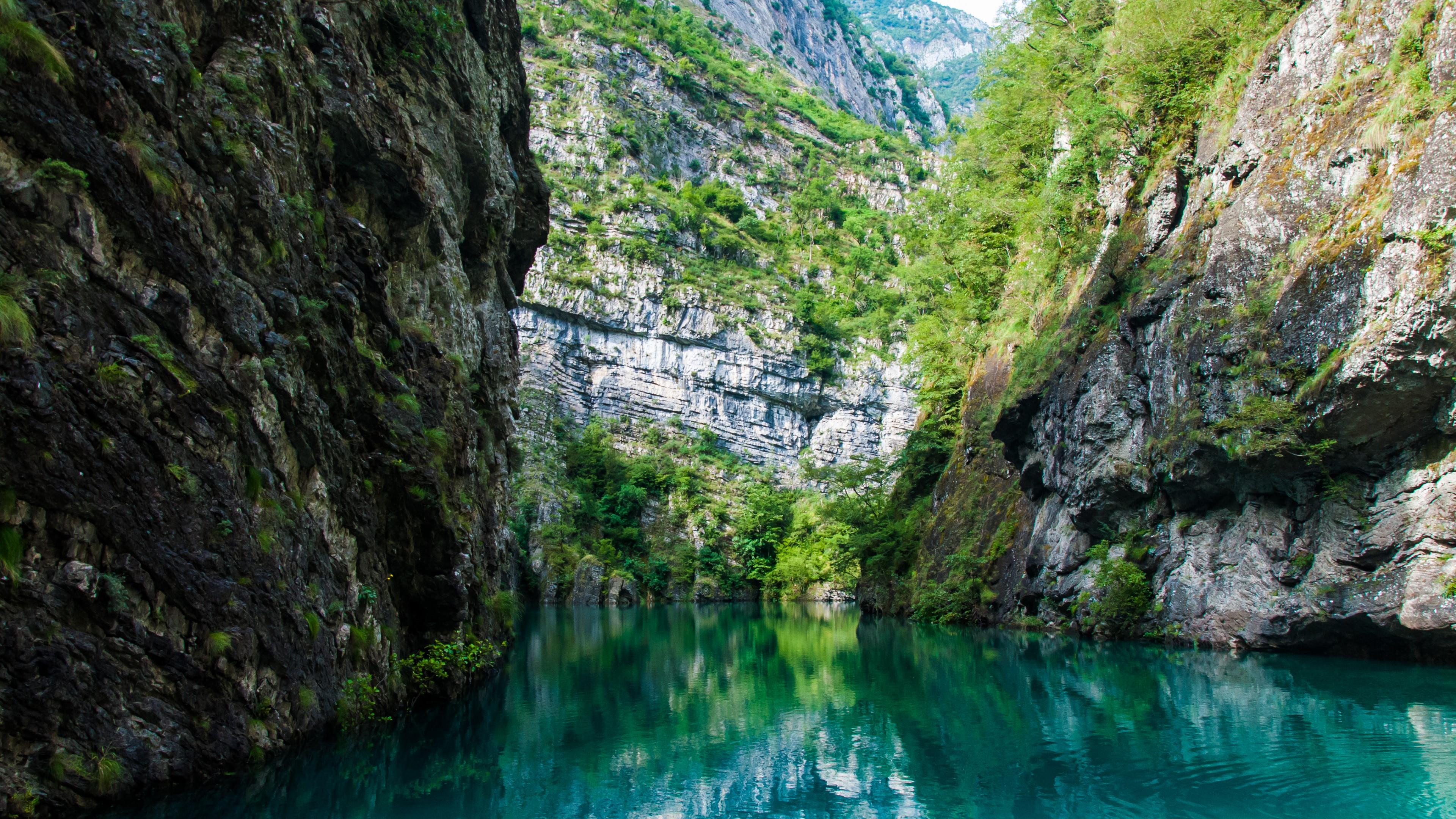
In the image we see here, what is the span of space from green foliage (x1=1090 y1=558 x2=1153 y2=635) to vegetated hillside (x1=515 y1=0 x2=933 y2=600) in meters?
31.6

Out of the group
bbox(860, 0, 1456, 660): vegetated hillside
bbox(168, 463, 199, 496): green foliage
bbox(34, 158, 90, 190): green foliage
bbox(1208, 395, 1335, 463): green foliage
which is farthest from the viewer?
bbox(1208, 395, 1335, 463): green foliage

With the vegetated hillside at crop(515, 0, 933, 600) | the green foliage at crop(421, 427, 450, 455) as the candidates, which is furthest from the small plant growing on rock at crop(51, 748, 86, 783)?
the vegetated hillside at crop(515, 0, 933, 600)

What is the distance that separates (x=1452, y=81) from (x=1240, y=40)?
8.07m

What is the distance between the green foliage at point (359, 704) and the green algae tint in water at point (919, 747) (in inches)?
9.8

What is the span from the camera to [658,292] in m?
71.4

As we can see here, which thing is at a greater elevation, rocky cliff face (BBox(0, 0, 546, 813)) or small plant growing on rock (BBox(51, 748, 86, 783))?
rocky cliff face (BBox(0, 0, 546, 813))

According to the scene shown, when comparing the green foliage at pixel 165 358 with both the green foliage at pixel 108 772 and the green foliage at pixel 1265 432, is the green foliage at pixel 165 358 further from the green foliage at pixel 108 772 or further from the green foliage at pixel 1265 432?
the green foliage at pixel 1265 432

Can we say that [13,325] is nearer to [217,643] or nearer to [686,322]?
[217,643]

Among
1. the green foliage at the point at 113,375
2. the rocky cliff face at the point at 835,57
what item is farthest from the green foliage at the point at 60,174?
the rocky cliff face at the point at 835,57

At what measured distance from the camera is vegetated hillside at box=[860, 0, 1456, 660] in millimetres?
14047

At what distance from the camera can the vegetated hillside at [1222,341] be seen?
46.1 ft

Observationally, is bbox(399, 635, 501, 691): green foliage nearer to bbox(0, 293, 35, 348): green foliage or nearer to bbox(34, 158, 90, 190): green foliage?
bbox(0, 293, 35, 348): green foliage

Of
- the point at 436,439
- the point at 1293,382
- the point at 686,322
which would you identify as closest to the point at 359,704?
the point at 436,439

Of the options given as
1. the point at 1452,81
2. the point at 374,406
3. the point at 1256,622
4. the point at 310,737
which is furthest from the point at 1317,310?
the point at 310,737
